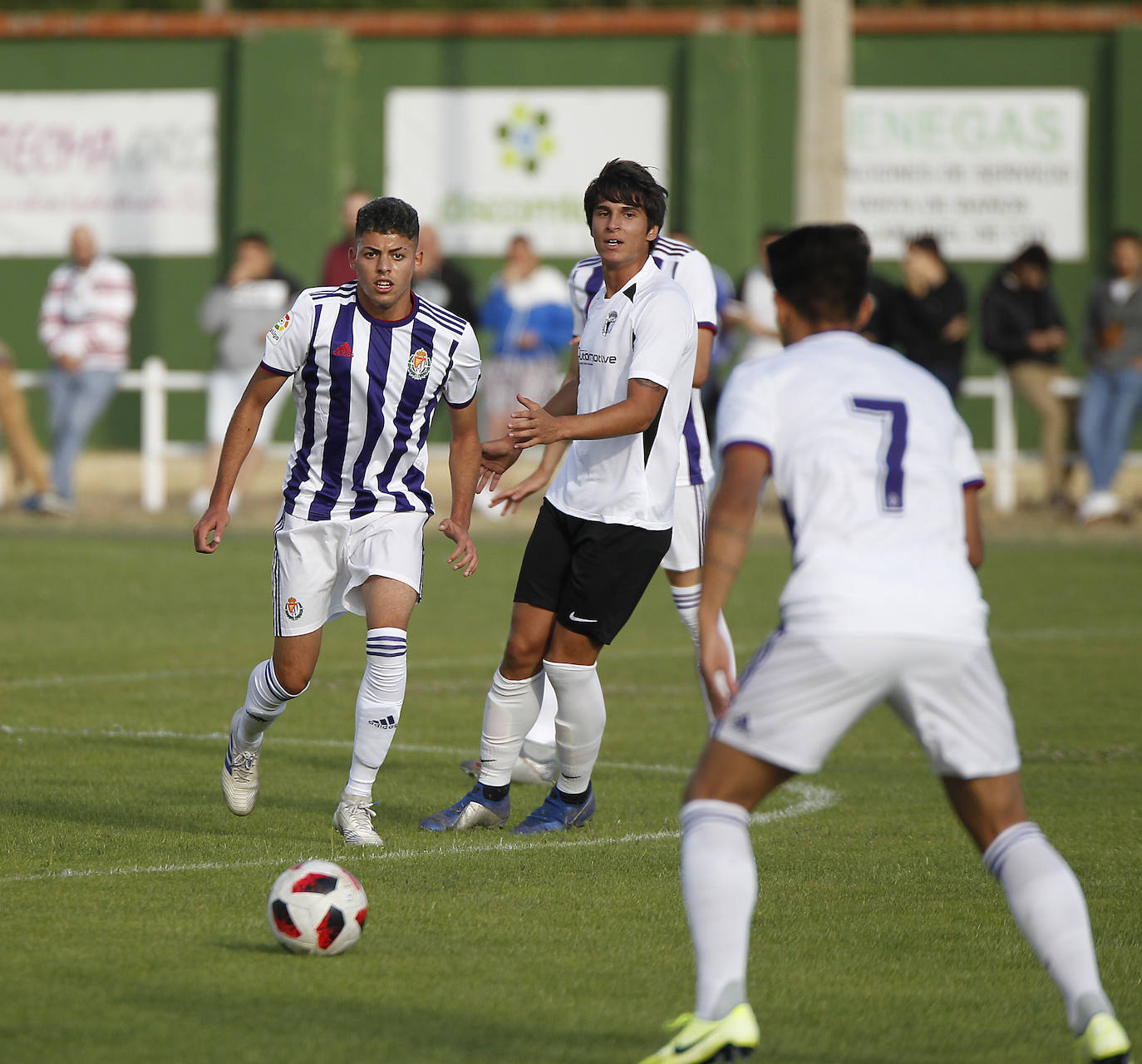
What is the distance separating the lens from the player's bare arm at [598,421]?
21.1 ft

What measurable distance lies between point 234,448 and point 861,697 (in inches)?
126

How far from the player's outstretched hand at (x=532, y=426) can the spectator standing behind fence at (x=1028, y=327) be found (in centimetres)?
1345

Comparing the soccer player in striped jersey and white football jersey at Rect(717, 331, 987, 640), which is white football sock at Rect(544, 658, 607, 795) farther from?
white football jersey at Rect(717, 331, 987, 640)

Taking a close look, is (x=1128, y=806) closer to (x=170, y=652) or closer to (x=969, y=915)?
(x=969, y=915)

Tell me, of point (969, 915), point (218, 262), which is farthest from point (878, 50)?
point (969, 915)

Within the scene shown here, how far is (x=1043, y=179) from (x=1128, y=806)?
1553 centimetres

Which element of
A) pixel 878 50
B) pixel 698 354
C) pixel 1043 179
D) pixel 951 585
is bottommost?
pixel 951 585

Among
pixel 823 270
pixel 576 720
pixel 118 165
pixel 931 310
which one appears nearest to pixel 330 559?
pixel 576 720

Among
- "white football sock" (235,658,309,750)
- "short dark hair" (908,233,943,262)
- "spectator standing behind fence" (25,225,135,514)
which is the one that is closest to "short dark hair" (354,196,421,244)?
"white football sock" (235,658,309,750)

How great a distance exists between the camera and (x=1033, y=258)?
19.1 m

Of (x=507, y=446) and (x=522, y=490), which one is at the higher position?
(x=507, y=446)

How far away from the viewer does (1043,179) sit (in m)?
22.5

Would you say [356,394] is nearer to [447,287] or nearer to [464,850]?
[464,850]

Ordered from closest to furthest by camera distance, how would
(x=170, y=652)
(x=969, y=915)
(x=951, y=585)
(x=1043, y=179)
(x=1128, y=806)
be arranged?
(x=951, y=585) < (x=969, y=915) < (x=1128, y=806) < (x=170, y=652) < (x=1043, y=179)
